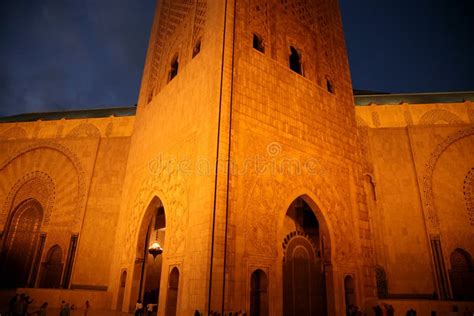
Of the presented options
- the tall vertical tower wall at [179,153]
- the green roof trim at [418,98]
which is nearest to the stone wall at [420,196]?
the green roof trim at [418,98]

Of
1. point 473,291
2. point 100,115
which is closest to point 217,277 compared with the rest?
point 473,291

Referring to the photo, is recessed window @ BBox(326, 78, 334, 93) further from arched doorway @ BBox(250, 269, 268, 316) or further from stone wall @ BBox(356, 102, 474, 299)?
arched doorway @ BBox(250, 269, 268, 316)

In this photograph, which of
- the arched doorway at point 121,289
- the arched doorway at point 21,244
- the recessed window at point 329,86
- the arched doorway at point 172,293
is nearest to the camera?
the arched doorway at point 172,293

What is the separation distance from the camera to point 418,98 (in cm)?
1289

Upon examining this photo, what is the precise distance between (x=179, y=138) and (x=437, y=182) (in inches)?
331

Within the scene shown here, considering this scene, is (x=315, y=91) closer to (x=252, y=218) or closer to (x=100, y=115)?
(x=252, y=218)

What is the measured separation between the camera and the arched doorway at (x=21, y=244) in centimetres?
1049

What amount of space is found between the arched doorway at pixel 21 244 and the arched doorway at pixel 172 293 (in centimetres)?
714

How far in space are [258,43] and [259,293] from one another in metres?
5.49

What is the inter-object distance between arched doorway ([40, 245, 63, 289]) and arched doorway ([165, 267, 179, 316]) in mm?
6028

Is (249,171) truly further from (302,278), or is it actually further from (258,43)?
(258,43)

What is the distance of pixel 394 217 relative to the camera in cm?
989

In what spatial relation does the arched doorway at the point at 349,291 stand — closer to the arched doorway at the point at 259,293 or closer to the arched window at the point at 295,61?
the arched doorway at the point at 259,293

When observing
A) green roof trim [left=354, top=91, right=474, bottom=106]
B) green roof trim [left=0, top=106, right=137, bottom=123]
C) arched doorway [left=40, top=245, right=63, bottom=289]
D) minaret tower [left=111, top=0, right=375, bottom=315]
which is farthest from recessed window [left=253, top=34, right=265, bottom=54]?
arched doorway [left=40, top=245, right=63, bottom=289]
